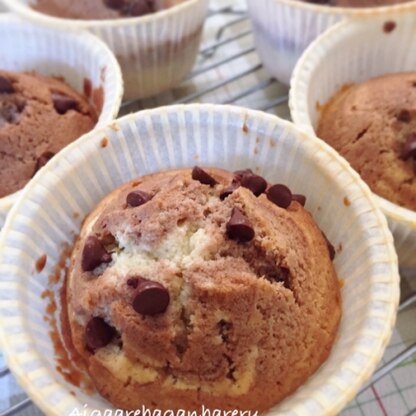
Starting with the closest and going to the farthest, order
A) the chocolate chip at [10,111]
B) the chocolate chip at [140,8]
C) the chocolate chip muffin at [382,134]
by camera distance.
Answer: the chocolate chip muffin at [382,134], the chocolate chip at [10,111], the chocolate chip at [140,8]

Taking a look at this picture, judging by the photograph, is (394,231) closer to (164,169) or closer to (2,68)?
(164,169)

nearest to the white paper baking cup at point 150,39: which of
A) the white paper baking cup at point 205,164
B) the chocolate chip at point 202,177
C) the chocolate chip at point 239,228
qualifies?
the white paper baking cup at point 205,164

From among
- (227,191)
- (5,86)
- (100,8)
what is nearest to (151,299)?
(227,191)

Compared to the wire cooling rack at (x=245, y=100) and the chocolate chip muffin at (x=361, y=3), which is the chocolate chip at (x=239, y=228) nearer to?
the wire cooling rack at (x=245, y=100)

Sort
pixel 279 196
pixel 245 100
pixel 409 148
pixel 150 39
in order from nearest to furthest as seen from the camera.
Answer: pixel 279 196 → pixel 409 148 → pixel 150 39 → pixel 245 100

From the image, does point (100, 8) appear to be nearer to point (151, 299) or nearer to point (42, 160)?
point (42, 160)

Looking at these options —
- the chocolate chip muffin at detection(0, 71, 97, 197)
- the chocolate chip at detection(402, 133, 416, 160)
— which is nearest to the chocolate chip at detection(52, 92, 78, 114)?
the chocolate chip muffin at detection(0, 71, 97, 197)

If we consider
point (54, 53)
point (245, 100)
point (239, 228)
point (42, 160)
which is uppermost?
point (239, 228)
